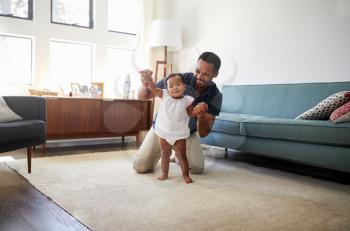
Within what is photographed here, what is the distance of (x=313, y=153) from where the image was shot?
224cm

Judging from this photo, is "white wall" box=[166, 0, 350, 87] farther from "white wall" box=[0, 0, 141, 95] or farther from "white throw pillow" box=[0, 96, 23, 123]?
"white throw pillow" box=[0, 96, 23, 123]

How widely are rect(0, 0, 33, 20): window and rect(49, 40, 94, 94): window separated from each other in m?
0.40

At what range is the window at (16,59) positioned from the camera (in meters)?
3.57

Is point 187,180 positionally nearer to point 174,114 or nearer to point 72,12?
point 174,114

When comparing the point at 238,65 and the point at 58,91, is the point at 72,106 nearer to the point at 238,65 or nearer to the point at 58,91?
the point at 58,91

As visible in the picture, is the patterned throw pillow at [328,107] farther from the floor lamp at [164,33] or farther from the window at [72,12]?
the window at [72,12]

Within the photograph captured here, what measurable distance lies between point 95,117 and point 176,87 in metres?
1.71

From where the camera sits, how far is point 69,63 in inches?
159

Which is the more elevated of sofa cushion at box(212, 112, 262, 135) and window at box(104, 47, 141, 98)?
window at box(104, 47, 141, 98)

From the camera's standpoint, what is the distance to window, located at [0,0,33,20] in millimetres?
3502

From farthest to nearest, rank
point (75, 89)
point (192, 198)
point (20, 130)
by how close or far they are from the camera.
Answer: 1. point (75, 89)
2. point (20, 130)
3. point (192, 198)

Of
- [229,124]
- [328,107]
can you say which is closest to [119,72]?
[229,124]

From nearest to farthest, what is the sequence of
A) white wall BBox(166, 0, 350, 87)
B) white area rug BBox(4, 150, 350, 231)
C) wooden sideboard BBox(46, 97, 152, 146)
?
white area rug BBox(4, 150, 350, 231) → white wall BBox(166, 0, 350, 87) → wooden sideboard BBox(46, 97, 152, 146)

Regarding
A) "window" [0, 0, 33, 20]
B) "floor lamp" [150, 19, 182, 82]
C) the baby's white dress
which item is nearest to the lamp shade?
"floor lamp" [150, 19, 182, 82]
